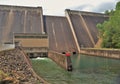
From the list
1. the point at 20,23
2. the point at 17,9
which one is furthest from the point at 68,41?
the point at 17,9

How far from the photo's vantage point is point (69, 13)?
68.8 meters

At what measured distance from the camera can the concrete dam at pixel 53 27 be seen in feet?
181

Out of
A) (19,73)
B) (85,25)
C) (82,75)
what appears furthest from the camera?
(85,25)

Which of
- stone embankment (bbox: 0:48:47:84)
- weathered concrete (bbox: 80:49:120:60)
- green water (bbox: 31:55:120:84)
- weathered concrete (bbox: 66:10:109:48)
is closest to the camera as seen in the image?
stone embankment (bbox: 0:48:47:84)

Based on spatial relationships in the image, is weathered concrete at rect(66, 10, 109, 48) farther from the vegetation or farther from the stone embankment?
the stone embankment

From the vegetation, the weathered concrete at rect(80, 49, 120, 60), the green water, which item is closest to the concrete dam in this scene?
the weathered concrete at rect(80, 49, 120, 60)

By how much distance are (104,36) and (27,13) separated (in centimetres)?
2725

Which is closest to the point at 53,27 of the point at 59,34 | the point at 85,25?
the point at 59,34

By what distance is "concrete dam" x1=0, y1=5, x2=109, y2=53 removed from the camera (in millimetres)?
55219

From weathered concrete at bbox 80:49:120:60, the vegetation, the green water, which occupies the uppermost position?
the vegetation

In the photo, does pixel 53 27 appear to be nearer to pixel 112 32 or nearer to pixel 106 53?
pixel 112 32

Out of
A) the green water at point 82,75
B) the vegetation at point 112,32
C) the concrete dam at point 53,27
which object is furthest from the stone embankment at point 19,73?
the concrete dam at point 53,27

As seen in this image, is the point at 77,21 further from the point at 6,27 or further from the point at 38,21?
the point at 6,27

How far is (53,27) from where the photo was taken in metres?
60.1
